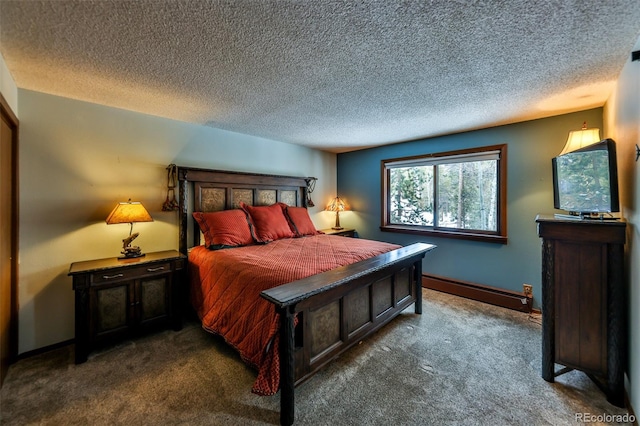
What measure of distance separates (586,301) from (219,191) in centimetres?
364

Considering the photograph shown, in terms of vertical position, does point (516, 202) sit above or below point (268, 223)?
above

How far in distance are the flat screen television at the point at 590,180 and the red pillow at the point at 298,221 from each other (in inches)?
108

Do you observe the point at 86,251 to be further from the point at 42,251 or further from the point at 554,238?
the point at 554,238

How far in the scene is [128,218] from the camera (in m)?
2.41

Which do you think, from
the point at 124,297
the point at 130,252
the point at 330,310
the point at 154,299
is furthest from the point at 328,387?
the point at 130,252

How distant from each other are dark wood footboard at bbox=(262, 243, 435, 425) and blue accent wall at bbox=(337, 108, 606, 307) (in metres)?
1.24

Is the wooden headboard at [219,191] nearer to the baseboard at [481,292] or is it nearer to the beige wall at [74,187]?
the beige wall at [74,187]

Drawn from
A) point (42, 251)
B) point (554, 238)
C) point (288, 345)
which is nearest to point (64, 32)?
point (42, 251)

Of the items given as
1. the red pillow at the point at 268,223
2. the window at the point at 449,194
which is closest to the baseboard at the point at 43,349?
the red pillow at the point at 268,223

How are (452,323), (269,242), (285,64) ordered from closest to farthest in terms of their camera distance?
(285,64) < (452,323) < (269,242)

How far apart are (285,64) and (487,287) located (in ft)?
11.2

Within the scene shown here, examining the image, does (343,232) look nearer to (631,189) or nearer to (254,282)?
(254,282)

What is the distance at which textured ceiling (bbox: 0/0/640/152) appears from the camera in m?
1.32

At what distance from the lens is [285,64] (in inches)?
72.2
